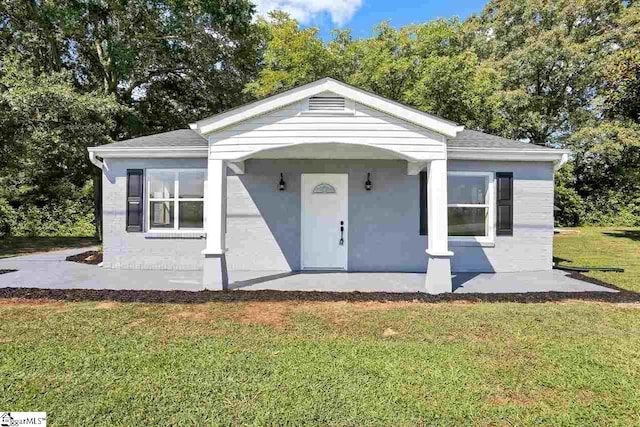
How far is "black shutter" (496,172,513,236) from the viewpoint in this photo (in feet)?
29.0

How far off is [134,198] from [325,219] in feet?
15.4

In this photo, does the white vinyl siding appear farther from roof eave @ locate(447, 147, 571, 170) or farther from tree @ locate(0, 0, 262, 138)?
tree @ locate(0, 0, 262, 138)

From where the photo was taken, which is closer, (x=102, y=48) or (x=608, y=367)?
(x=608, y=367)

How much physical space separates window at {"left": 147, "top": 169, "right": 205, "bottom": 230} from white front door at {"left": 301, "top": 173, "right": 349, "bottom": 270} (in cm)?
261

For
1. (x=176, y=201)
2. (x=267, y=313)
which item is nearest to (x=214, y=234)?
(x=267, y=313)

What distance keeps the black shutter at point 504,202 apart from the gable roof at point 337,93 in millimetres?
2867

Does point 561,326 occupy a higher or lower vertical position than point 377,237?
lower

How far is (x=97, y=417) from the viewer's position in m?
2.88

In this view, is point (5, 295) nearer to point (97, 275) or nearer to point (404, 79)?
point (97, 275)

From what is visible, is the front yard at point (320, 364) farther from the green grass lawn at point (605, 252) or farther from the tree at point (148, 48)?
the tree at point (148, 48)

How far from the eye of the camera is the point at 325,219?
9.05 m

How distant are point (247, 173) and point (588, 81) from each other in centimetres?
2124

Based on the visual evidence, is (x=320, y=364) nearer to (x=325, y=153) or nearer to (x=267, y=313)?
(x=267, y=313)

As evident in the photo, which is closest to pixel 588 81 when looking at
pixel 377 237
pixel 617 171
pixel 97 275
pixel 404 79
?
pixel 617 171
